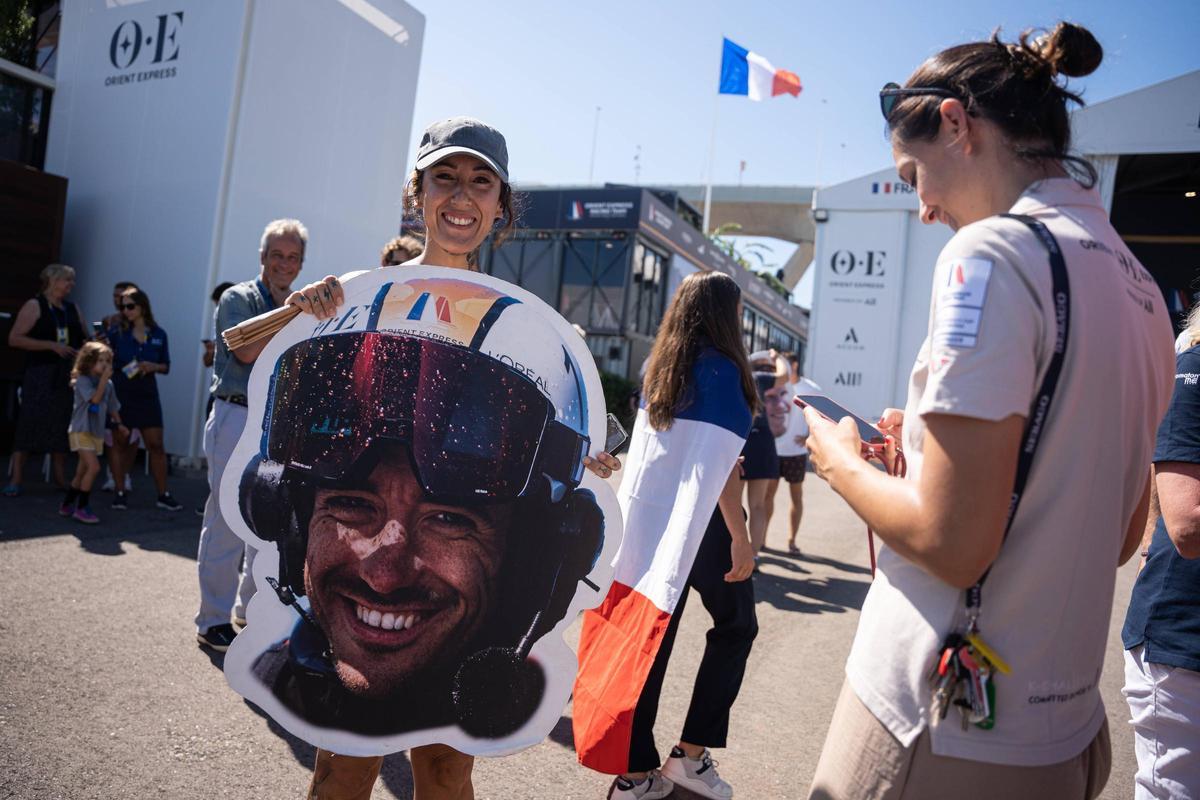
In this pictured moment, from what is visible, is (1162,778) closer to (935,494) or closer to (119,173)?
(935,494)

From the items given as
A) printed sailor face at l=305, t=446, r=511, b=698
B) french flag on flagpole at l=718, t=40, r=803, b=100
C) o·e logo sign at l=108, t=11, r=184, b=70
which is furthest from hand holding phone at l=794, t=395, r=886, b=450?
french flag on flagpole at l=718, t=40, r=803, b=100

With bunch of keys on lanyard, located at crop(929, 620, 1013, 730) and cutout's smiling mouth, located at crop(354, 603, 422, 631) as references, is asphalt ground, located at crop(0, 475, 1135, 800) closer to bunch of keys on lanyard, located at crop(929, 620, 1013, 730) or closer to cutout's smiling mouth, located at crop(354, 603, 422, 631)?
bunch of keys on lanyard, located at crop(929, 620, 1013, 730)

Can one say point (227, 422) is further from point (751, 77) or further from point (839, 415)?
point (751, 77)

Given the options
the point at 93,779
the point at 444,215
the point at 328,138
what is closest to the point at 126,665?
the point at 93,779

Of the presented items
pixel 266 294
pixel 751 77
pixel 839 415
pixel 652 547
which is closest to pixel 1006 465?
Result: pixel 839 415

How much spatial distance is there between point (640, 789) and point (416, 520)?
1.68 meters

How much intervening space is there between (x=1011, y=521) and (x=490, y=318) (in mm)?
1194

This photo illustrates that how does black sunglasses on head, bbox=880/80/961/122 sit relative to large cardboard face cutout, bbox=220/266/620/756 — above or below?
above

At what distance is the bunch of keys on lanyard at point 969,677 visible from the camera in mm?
1194

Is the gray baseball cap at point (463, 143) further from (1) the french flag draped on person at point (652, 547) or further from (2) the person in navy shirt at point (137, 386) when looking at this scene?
(2) the person in navy shirt at point (137, 386)

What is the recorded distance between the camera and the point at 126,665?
3668 millimetres

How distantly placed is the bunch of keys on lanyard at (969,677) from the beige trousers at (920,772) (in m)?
0.07

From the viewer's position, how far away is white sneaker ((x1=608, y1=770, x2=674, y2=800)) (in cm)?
294

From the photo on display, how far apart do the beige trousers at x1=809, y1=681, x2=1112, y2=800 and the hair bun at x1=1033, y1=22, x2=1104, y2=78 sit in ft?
3.54
